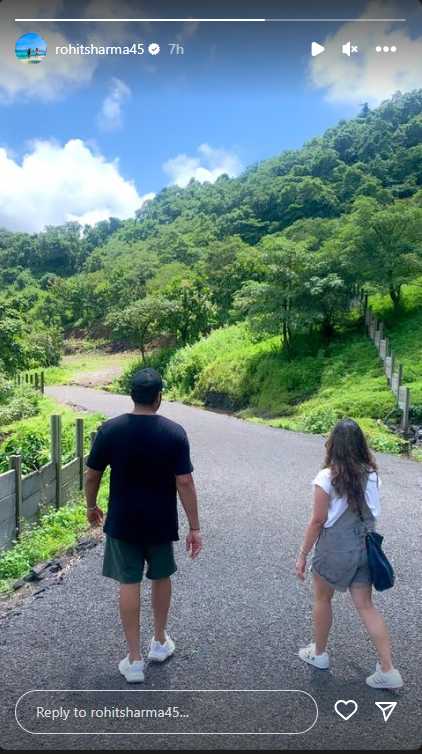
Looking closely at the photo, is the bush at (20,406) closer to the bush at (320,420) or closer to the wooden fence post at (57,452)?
the wooden fence post at (57,452)

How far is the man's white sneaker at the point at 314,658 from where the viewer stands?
2295 millimetres

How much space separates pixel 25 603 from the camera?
10.2 feet

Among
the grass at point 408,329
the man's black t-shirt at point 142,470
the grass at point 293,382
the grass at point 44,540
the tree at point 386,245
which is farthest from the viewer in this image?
the grass at point 408,329

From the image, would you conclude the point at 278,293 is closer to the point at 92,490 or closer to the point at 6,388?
the point at 6,388

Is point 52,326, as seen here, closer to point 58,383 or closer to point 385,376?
point 58,383

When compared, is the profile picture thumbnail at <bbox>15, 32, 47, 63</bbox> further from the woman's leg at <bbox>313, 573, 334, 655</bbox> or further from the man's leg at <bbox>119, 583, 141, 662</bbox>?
the woman's leg at <bbox>313, 573, 334, 655</bbox>

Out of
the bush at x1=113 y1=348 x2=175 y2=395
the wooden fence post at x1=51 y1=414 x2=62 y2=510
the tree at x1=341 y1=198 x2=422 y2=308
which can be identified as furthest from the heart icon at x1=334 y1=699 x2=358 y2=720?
the tree at x1=341 y1=198 x2=422 y2=308

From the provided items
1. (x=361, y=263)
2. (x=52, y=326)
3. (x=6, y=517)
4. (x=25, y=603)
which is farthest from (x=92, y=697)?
(x=361, y=263)

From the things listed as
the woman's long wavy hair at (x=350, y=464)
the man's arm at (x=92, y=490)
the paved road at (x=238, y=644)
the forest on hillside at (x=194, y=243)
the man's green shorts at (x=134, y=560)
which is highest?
the forest on hillside at (x=194, y=243)

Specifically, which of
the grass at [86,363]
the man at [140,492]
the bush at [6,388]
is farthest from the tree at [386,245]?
the bush at [6,388]

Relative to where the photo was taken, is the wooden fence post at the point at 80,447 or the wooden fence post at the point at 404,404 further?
the wooden fence post at the point at 404,404

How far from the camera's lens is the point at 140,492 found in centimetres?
226

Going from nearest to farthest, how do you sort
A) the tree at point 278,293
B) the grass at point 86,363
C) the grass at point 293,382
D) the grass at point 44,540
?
the grass at point 44,540 → the grass at point 86,363 → the grass at point 293,382 → the tree at point 278,293

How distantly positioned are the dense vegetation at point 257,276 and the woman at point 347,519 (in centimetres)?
170
